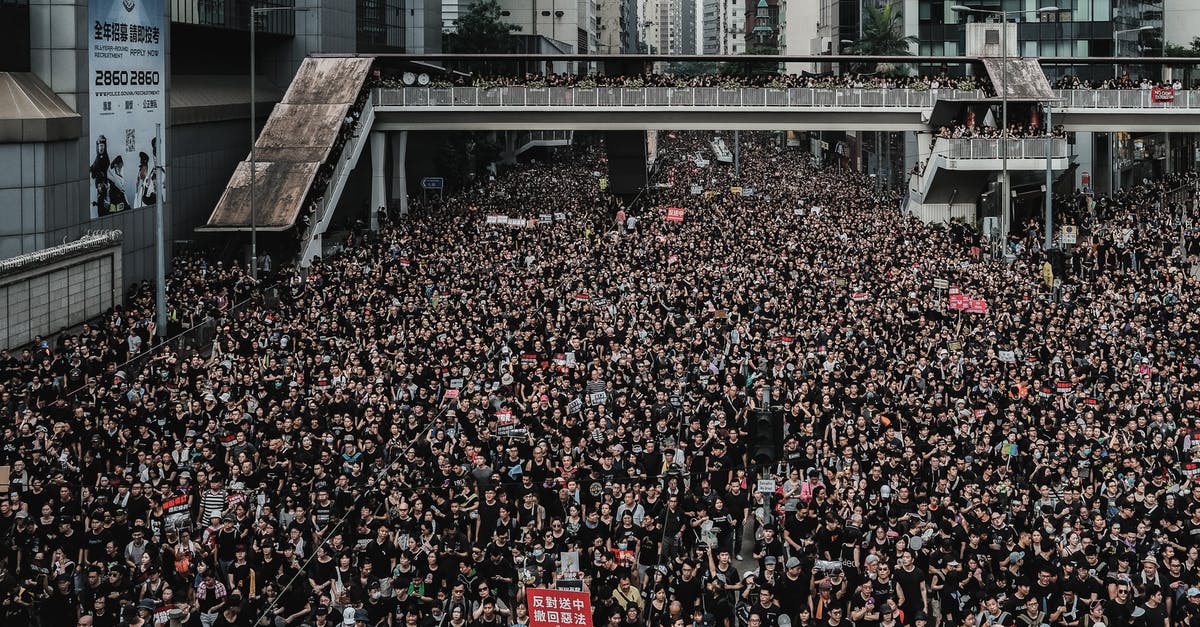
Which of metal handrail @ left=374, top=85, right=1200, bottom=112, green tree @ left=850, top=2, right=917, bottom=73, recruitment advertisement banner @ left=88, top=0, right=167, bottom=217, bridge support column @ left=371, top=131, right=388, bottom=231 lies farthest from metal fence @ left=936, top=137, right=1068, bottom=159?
green tree @ left=850, top=2, right=917, bottom=73

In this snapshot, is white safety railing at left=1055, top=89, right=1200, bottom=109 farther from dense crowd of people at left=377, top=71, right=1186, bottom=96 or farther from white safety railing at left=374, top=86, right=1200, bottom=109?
dense crowd of people at left=377, top=71, right=1186, bottom=96

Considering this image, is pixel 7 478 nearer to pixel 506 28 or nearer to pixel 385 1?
pixel 385 1

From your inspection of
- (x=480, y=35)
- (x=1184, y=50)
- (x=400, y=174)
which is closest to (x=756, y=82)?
(x=400, y=174)

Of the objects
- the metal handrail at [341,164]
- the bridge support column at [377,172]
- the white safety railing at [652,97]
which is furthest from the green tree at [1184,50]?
the metal handrail at [341,164]

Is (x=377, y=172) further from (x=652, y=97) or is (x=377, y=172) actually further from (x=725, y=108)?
(x=725, y=108)

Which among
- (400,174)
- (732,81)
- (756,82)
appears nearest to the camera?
(732,81)

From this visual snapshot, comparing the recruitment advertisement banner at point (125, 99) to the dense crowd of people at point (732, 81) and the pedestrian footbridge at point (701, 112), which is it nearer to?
the pedestrian footbridge at point (701, 112)
